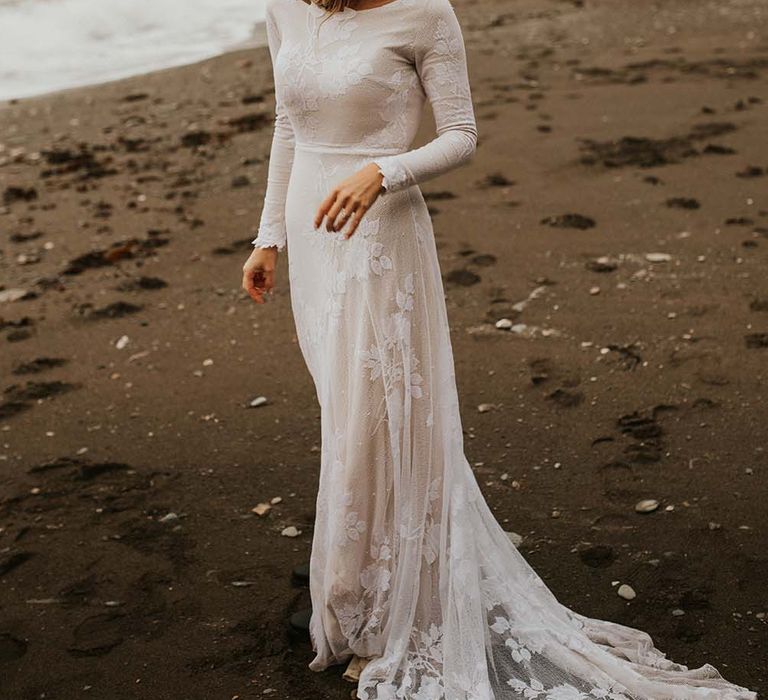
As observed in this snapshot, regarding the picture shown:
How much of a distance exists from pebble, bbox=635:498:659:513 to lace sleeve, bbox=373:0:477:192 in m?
1.75

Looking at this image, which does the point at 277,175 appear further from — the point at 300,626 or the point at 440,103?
the point at 300,626

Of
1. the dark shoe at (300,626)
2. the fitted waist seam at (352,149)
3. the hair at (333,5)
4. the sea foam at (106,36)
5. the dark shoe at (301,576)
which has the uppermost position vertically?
the hair at (333,5)

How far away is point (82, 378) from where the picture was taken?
5.62 meters

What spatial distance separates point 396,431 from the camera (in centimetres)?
305

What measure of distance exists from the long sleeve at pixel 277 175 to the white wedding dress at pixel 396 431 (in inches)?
0.6

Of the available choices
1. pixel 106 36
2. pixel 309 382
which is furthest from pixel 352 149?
pixel 106 36

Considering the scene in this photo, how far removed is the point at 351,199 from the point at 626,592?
5.62 ft

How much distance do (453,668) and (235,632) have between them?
84 centimetres

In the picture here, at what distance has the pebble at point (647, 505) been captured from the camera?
4074 millimetres

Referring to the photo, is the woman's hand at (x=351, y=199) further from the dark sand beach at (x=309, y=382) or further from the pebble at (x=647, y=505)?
the pebble at (x=647, y=505)

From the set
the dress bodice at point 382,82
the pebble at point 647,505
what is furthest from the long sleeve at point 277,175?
the pebble at point 647,505

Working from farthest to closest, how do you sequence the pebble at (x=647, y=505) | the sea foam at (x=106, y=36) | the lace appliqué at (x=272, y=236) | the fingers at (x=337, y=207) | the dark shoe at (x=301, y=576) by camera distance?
the sea foam at (x=106, y=36)
the pebble at (x=647, y=505)
the dark shoe at (x=301, y=576)
the lace appliqué at (x=272, y=236)
the fingers at (x=337, y=207)

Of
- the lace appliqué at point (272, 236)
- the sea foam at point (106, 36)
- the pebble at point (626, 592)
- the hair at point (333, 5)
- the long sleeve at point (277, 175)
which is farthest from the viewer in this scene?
the sea foam at point (106, 36)

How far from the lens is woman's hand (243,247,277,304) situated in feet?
11.1
